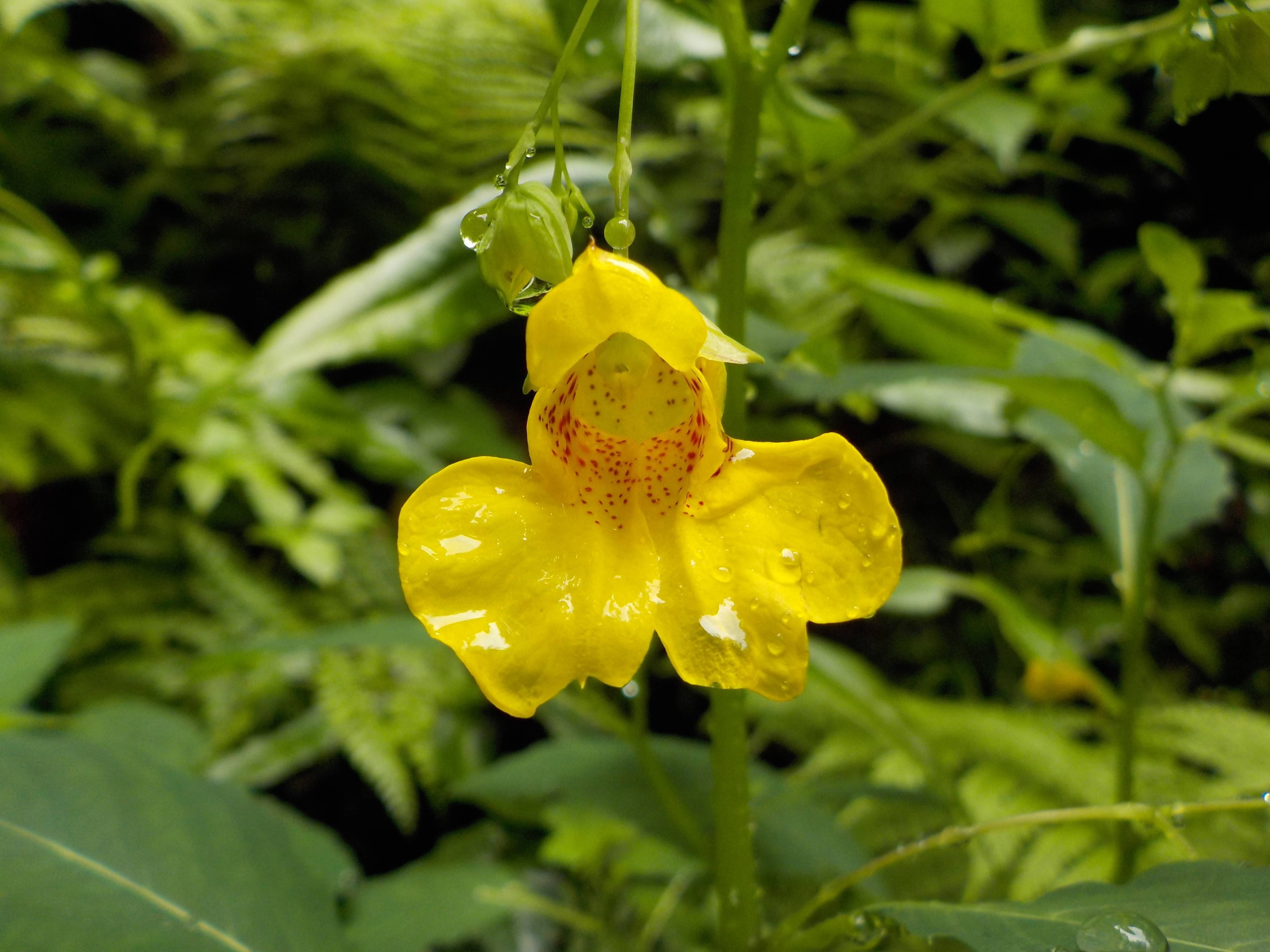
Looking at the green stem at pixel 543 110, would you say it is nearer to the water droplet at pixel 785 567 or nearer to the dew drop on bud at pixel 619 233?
the dew drop on bud at pixel 619 233

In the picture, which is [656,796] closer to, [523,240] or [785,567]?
[785,567]

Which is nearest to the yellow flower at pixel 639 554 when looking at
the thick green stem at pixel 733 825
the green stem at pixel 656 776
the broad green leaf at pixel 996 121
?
the thick green stem at pixel 733 825

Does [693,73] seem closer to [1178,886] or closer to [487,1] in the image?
[487,1]

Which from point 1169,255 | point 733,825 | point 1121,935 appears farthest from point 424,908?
point 1169,255

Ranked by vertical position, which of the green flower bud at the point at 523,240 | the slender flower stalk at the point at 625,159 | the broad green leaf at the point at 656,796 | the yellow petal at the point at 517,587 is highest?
the slender flower stalk at the point at 625,159

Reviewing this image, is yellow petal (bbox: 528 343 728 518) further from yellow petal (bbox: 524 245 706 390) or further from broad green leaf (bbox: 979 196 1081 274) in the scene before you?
broad green leaf (bbox: 979 196 1081 274)

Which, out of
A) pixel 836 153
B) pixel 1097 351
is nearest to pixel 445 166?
pixel 836 153
